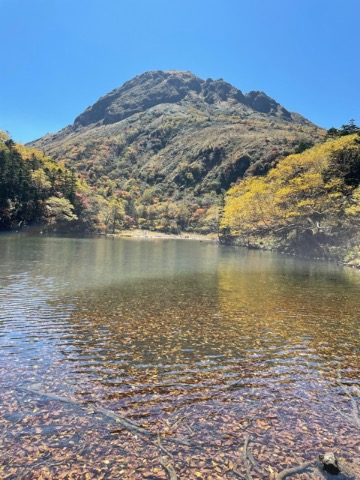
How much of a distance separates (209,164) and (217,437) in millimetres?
195345

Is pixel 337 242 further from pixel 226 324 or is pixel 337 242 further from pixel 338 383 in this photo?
pixel 338 383

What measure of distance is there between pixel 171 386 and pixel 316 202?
5707 cm

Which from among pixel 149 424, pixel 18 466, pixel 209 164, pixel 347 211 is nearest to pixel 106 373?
pixel 149 424

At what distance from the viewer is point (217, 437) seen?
25.4ft

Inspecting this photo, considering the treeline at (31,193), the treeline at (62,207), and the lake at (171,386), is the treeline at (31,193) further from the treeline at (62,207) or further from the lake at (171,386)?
the lake at (171,386)

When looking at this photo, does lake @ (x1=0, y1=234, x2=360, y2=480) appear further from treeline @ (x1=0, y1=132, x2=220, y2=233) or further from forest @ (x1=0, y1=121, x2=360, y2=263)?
treeline @ (x1=0, y1=132, x2=220, y2=233)

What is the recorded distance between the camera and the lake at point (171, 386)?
23.0ft

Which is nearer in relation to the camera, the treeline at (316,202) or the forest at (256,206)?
the treeline at (316,202)

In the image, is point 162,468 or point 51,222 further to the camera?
point 51,222

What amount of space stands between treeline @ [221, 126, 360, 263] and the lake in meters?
37.3

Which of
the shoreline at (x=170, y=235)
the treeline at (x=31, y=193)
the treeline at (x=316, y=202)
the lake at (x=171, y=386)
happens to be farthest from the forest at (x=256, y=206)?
the lake at (x=171, y=386)

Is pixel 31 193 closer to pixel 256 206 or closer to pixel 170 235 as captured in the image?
pixel 170 235

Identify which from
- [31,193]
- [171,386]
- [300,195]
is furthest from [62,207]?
[171,386]

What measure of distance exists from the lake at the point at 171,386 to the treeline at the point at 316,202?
3728 centimetres
